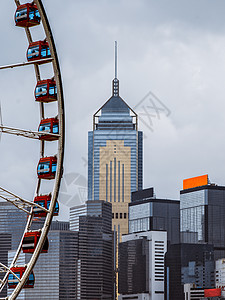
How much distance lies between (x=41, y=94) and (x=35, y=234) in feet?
23.8

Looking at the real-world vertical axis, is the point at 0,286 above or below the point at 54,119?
below

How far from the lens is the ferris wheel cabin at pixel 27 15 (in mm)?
42594

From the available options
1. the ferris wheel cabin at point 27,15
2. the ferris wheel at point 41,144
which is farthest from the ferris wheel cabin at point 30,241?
the ferris wheel cabin at point 27,15

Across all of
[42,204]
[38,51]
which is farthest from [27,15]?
[42,204]

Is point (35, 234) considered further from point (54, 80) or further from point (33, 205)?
point (54, 80)

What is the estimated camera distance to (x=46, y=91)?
42.3m

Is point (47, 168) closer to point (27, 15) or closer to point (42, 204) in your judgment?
point (42, 204)

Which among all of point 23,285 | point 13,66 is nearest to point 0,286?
point 23,285

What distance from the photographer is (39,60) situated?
4159 cm

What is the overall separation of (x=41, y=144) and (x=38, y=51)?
453 cm

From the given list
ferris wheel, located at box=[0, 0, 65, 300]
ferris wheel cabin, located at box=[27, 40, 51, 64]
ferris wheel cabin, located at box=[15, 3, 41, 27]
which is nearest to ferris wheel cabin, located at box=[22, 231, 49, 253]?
ferris wheel, located at box=[0, 0, 65, 300]

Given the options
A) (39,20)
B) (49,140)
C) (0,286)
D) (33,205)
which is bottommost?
(0,286)

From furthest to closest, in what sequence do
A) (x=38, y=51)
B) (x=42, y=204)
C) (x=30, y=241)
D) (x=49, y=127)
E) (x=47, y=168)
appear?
(x=38, y=51) → (x=47, y=168) → (x=49, y=127) → (x=42, y=204) → (x=30, y=241)

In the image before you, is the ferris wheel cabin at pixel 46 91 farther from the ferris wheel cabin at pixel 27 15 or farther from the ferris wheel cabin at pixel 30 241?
the ferris wheel cabin at pixel 30 241
